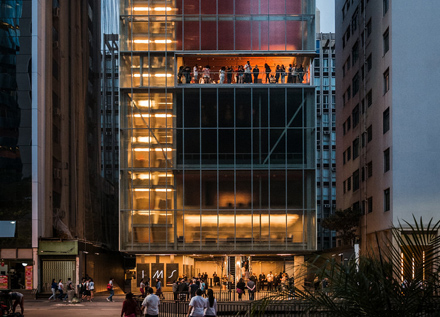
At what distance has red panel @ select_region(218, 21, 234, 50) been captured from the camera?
52.5 meters

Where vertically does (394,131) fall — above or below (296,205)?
above

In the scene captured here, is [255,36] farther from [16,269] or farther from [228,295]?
[16,269]

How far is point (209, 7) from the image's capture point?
52.6 metres

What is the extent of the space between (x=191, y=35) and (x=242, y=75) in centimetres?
505

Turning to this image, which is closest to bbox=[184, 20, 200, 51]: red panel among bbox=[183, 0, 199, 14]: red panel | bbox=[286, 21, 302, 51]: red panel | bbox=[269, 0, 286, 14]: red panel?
bbox=[183, 0, 199, 14]: red panel

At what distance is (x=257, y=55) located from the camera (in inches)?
2071

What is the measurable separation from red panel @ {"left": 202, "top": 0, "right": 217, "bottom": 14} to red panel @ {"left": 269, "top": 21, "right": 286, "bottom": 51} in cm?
452

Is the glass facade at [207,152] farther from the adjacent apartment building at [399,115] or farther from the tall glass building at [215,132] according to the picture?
the adjacent apartment building at [399,115]

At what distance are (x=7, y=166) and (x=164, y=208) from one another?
1216 cm

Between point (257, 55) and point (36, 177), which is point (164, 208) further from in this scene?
point (257, 55)

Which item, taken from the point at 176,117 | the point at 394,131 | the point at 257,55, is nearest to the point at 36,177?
the point at 176,117

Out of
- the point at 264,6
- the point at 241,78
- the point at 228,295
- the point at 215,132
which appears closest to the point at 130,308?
the point at 228,295

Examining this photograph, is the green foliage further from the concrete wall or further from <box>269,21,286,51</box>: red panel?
<box>269,21,286,51</box>: red panel

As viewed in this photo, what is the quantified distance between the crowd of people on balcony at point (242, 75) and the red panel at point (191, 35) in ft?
5.21
